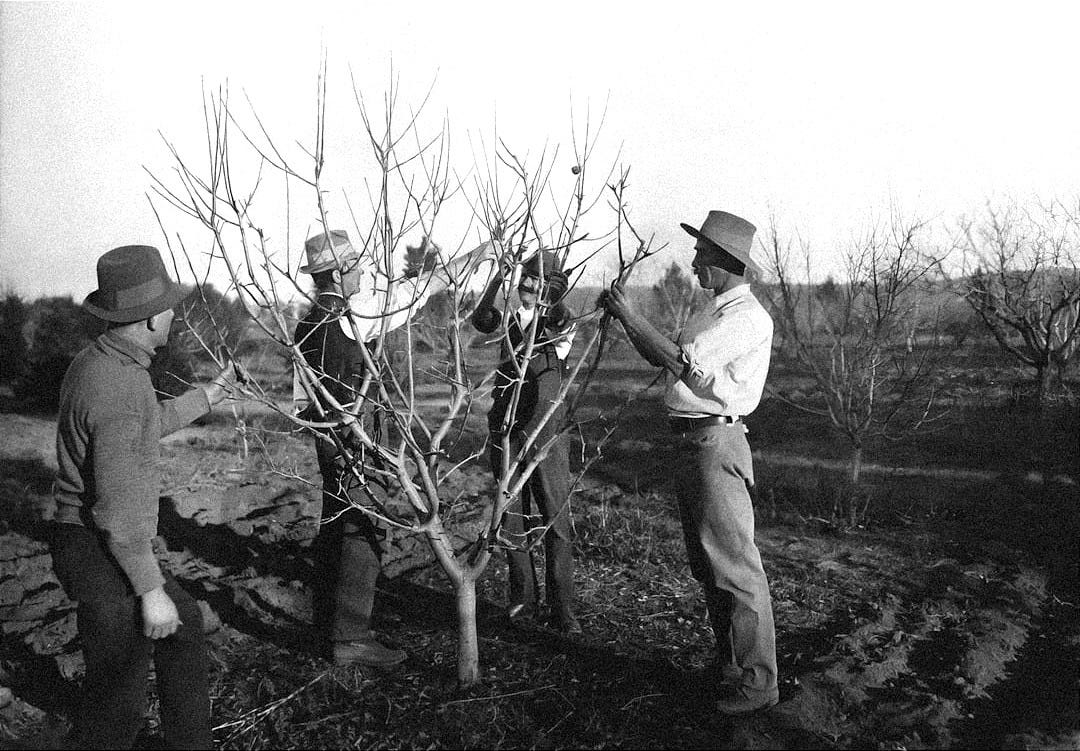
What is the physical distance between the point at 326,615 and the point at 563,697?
47.8 inches

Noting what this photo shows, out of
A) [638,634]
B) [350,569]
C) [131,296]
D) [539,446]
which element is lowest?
[638,634]

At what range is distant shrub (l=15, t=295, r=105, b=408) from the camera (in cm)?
1052

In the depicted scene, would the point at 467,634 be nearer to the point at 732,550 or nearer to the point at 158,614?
A: the point at 732,550

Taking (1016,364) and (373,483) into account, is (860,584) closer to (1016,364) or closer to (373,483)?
(373,483)

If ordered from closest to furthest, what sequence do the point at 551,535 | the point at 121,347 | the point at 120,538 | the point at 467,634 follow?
the point at 120,538 < the point at 121,347 < the point at 467,634 < the point at 551,535

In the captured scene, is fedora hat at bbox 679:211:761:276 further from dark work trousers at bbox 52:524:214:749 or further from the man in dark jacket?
dark work trousers at bbox 52:524:214:749

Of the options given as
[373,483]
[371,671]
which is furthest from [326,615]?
[373,483]

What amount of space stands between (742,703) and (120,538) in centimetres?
235

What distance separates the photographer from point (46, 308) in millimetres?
11289

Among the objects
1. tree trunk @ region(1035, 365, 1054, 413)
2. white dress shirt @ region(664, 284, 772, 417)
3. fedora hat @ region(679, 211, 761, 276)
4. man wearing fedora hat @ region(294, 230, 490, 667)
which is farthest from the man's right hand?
tree trunk @ region(1035, 365, 1054, 413)

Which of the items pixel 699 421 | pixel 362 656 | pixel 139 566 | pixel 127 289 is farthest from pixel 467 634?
pixel 127 289

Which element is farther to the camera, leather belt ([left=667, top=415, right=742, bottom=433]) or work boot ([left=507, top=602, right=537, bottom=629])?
work boot ([left=507, top=602, right=537, bottom=629])

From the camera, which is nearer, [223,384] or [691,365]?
[223,384]

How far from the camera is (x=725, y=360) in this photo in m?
3.21
